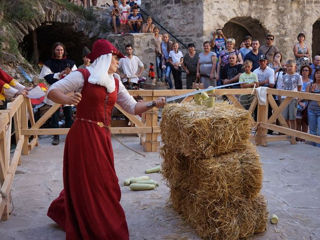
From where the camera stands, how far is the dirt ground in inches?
156

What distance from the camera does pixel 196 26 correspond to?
13.3 metres

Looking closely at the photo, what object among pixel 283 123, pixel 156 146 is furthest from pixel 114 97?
pixel 283 123

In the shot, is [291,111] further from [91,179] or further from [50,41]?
[50,41]

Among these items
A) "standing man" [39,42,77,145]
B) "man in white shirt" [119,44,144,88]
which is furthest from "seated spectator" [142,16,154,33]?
"standing man" [39,42,77,145]

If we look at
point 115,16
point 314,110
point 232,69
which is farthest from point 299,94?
point 115,16

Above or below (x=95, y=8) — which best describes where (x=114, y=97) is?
below

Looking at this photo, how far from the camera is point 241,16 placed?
13969 mm

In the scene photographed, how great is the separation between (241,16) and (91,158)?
1157 centimetres

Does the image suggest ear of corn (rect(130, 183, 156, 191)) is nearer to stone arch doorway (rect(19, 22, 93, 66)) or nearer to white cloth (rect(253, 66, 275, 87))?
white cloth (rect(253, 66, 275, 87))

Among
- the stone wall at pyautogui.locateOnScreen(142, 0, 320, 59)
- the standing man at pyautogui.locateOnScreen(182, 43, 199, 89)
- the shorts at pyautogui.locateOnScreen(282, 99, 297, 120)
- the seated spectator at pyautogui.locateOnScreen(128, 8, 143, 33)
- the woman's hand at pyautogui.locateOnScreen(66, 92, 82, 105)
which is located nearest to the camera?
the woman's hand at pyautogui.locateOnScreen(66, 92, 82, 105)

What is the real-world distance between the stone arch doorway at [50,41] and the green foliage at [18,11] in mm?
1756

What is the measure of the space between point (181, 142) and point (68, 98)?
3.56ft

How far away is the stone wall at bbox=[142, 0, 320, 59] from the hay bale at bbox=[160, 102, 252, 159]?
9.73m

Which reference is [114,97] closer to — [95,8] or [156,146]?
[156,146]
